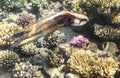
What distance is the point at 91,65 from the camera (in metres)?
6.20

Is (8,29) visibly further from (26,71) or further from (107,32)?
(107,32)

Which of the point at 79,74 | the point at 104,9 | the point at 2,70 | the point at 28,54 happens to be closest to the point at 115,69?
the point at 79,74

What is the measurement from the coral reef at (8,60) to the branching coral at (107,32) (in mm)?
2430

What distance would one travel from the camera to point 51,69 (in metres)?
6.61

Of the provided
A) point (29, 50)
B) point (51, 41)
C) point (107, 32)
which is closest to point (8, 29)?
point (29, 50)

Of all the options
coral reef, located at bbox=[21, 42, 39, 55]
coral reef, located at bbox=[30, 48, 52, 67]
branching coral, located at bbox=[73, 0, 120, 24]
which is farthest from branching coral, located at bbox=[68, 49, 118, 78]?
branching coral, located at bbox=[73, 0, 120, 24]

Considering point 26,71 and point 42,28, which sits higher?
point 42,28

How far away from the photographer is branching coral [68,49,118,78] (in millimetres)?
5949

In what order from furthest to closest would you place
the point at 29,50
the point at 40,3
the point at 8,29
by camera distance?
the point at 40,3, the point at 8,29, the point at 29,50

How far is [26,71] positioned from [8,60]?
70cm

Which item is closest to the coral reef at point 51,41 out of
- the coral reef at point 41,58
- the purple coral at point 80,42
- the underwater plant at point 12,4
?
the coral reef at point 41,58

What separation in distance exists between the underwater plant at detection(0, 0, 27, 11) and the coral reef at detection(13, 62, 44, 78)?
10.9ft

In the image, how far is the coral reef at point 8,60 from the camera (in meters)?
6.71

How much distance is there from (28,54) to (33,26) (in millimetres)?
1274
